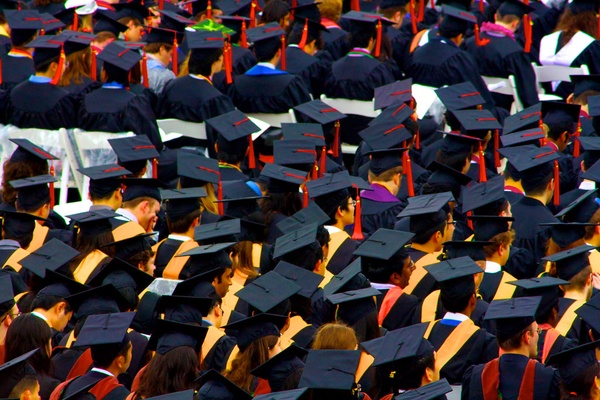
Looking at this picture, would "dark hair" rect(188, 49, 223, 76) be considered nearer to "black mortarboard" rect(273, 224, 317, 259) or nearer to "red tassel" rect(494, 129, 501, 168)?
"red tassel" rect(494, 129, 501, 168)

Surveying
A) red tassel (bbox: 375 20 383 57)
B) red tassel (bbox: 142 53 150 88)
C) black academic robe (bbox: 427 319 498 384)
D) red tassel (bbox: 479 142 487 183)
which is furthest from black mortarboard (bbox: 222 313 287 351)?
red tassel (bbox: 375 20 383 57)

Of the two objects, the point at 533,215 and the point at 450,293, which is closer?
the point at 450,293

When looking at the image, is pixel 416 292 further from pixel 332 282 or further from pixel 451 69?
pixel 451 69

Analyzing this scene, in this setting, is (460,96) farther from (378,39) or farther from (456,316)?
(456,316)

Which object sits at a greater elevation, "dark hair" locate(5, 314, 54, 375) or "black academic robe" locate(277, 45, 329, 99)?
"dark hair" locate(5, 314, 54, 375)

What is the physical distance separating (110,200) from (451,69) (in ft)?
10.6

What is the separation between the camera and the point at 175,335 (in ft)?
20.3

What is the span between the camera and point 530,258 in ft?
25.9

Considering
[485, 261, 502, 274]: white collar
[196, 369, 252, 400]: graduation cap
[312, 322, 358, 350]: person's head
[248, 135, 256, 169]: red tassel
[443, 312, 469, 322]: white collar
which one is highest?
[312, 322, 358, 350]: person's head

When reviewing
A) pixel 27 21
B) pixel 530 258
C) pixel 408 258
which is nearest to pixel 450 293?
pixel 408 258

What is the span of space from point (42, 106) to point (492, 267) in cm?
368

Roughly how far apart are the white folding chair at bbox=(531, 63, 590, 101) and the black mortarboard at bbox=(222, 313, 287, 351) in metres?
5.11

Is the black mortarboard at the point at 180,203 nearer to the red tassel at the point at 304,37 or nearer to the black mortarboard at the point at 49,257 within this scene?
the black mortarboard at the point at 49,257

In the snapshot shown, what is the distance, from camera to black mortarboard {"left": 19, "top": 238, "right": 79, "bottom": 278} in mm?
7176
